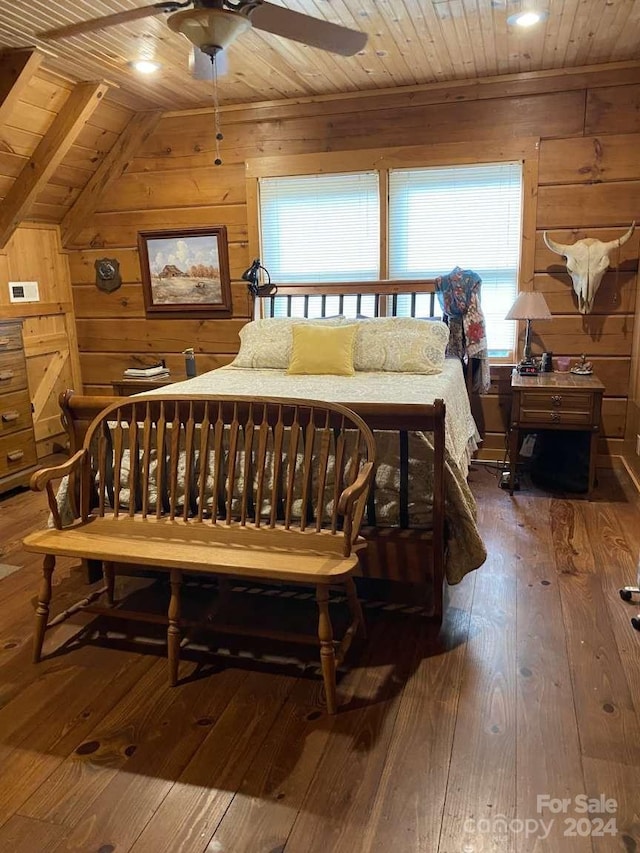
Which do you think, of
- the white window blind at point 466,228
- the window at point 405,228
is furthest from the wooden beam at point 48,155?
the white window blind at point 466,228

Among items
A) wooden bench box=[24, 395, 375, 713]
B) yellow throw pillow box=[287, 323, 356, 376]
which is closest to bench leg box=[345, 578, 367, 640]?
wooden bench box=[24, 395, 375, 713]

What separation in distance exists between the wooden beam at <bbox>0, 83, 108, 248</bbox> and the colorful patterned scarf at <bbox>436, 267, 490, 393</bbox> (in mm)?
2511

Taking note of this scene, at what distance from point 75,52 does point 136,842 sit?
375 centimetres

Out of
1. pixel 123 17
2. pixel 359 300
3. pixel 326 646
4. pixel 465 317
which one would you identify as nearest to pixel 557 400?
pixel 465 317

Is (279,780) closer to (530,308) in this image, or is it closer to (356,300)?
(530,308)

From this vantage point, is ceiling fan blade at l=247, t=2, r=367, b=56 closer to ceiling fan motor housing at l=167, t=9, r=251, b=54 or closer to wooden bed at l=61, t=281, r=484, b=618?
ceiling fan motor housing at l=167, t=9, r=251, b=54

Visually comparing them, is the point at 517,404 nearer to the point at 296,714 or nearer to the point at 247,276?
the point at 247,276

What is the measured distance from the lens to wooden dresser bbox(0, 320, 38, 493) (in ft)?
12.6

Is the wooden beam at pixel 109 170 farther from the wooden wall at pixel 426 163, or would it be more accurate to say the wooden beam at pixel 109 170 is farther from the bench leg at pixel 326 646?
the bench leg at pixel 326 646

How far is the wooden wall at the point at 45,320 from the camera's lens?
462 cm

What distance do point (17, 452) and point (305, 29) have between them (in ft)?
9.87

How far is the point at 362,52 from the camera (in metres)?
3.49

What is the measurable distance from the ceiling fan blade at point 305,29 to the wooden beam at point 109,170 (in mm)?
2645

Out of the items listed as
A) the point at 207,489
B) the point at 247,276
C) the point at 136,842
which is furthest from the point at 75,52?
the point at 136,842
